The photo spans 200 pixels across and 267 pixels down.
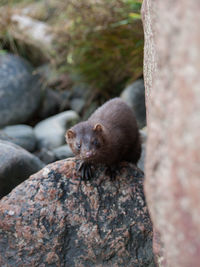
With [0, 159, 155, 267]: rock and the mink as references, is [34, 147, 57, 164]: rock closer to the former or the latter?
the mink

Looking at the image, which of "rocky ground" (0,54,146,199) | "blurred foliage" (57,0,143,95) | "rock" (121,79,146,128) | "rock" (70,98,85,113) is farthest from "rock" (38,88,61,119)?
"rock" (121,79,146,128)

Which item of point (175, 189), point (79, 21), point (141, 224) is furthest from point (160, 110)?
point (79, 21)

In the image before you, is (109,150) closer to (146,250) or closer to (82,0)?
(146,250)

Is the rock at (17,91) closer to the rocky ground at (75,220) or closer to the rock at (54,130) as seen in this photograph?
the rock at (54,130)

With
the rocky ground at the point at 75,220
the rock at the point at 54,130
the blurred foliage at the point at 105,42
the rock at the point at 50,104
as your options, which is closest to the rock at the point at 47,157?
the rock at the point at 54,130

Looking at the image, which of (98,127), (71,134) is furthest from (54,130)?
(98,127)

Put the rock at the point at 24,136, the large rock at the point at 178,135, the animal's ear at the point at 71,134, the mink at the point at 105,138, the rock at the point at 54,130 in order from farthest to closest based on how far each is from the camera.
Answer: the rock at the point at 54,130
the rock at the point at 24,136
the animal's ear at the point at 71,134
the mink at the point at 105,138
the large rock at the point at 178,135
